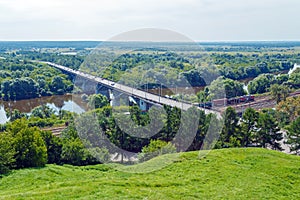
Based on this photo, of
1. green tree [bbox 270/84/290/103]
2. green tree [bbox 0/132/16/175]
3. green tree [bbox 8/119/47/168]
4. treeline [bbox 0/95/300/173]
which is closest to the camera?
green tree [bbox 0/132/16/175]

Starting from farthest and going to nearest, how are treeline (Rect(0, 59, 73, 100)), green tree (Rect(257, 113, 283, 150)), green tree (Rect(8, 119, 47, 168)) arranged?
1. treeline (Rect(0, 59, 73, 100))
2. green tree (Rect(257, 113, 283, 150))
3. green tree (Rect(8, 119, 47, 168))

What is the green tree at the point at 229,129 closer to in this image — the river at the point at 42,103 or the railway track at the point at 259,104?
the railway track at the point at 259,104

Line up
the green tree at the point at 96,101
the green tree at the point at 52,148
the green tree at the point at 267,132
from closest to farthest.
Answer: the green tree at the point at 52,148
the green tree at the point at 267,132
the green tree at the point at 96,101

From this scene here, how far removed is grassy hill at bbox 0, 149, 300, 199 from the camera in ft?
33.4

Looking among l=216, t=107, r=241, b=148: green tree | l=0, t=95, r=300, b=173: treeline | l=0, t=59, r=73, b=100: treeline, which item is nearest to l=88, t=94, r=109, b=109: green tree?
l=0, t=95, r=300, b=173: treeline

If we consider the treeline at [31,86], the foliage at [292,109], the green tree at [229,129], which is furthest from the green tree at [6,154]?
the treeline at [31,86]

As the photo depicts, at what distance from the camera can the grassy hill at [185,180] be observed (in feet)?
33.4

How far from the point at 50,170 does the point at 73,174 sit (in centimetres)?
115

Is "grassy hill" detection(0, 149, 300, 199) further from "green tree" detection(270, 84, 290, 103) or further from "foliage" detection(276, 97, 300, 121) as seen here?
"green tree" detection(270, 84, 290, 103)

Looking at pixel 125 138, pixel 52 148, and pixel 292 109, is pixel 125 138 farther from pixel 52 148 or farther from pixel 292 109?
pixel 292 109

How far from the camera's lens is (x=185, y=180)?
39.5 feet

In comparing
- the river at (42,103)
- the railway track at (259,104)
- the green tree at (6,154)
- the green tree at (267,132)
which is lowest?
the river at (42,103)

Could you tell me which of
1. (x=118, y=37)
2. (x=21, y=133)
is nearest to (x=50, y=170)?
(x=21, y=133)

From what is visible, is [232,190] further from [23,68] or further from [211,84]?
[23,68]
